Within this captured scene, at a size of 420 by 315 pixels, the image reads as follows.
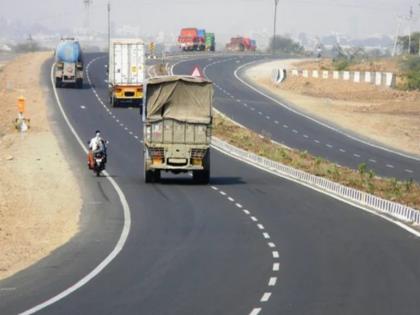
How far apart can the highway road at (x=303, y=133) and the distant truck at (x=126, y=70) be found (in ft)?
20.8

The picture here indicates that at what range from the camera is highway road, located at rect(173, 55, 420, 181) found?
174ft

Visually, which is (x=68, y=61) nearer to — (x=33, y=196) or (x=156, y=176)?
(x=156, y=176)

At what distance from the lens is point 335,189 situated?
36.6 metres

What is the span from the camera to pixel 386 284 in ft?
66.5

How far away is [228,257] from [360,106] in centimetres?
5989

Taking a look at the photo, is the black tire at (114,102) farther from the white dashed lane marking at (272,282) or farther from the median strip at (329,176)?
the white dashed lane marking at (272,282)

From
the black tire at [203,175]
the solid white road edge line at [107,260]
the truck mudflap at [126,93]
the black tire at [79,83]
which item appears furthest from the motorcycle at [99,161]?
the black tire at [79,83]

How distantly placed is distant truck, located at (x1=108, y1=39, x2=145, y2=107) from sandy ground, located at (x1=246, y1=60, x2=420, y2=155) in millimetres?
12752

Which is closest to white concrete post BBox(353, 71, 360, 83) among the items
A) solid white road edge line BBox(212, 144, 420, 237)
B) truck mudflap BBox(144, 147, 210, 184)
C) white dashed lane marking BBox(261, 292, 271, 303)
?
solid white road edge line BBox(212, 144, 420, 237)

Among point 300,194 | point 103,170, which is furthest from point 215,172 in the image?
point 300,194

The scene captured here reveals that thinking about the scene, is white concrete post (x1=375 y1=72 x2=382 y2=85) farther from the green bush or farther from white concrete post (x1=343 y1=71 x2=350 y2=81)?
the green bush

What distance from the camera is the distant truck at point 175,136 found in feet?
120

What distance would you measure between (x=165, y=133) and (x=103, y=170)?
6.34m

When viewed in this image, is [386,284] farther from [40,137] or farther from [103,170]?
[40,137]
